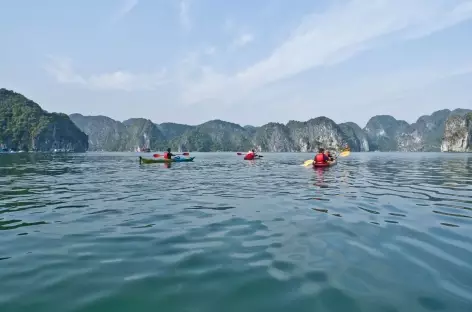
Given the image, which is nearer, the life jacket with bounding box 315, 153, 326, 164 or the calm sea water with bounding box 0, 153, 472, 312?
the calm sea water with bounding box 0, 153, 472, 312

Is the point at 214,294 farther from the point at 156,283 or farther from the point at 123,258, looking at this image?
the point at 123,258

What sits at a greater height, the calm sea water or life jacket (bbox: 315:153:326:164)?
life jacket (bbox: 315:153:326:164)

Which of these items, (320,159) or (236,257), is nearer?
(236,257)

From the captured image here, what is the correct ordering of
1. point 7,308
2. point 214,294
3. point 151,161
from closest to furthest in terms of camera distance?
point 7,308
point 214,294
point 151,161

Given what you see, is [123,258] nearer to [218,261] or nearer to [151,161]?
[218,261]

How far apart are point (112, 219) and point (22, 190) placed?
11199 mm

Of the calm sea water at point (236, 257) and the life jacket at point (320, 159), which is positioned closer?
the calm sea water at point (236, 257)

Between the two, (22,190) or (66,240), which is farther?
(22,190)

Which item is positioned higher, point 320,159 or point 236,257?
point 320,159

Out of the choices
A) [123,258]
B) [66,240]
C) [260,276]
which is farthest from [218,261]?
[66,240]

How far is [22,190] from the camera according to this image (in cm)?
1825

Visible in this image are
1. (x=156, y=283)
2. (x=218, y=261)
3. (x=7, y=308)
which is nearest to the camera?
(x=7, y=308)

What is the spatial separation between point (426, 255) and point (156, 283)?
608 centimetres

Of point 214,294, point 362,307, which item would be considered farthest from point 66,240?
point 362,307
